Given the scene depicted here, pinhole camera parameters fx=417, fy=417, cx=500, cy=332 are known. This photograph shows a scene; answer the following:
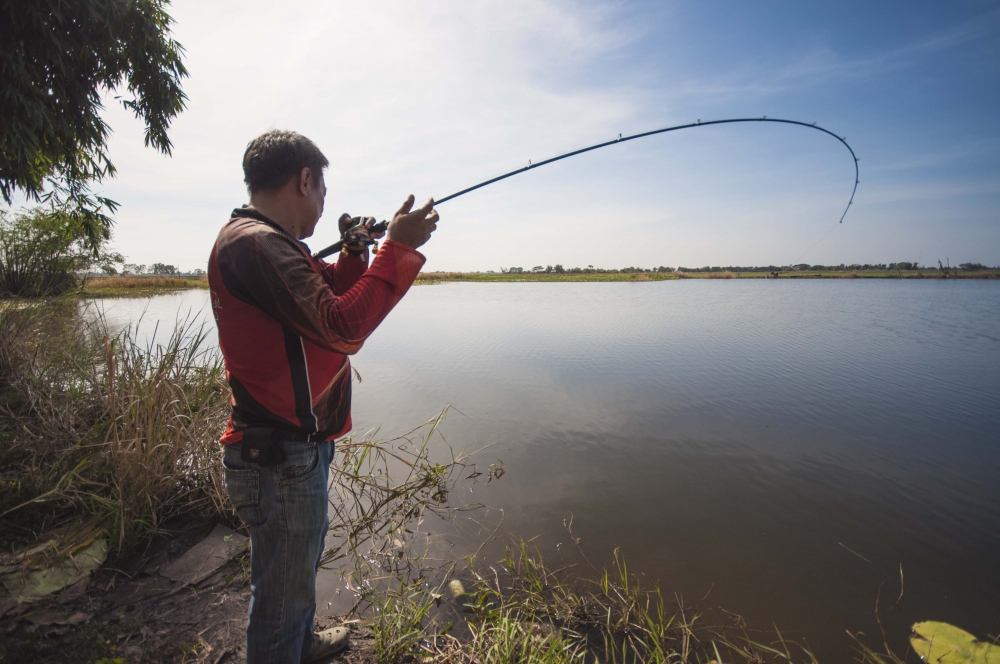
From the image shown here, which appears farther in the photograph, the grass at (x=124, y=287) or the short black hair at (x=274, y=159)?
the grass at (x=124, y=287)

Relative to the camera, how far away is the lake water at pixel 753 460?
11.3 ft

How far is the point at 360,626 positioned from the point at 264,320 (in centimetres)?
234

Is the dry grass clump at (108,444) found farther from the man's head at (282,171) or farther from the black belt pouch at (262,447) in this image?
the man's head at (282,171)

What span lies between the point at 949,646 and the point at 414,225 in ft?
14.1

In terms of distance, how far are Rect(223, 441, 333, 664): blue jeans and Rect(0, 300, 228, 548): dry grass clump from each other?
2.00m

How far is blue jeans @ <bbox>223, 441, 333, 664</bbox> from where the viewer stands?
1689 millimetres

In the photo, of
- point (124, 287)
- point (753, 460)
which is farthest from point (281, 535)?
point (124, 287)

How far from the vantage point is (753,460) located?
5.52m

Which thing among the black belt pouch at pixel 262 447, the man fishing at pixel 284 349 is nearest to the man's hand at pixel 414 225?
the man fishing at pixel 284 349

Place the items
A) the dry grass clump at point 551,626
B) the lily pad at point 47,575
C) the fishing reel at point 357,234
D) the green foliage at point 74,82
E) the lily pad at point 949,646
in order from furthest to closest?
1. the green foliage at point 74,82
2. the lily pad at point 949,646
3. the dry grass clump at point 551,626
4. the lily pad at point 47,575
5. the fishing reel at point 357,234

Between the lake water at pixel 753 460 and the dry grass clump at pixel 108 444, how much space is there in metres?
1.54

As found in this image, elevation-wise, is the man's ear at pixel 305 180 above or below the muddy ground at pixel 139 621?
above

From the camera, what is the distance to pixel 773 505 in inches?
179

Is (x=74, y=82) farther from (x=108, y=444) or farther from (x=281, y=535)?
(x=281, y=535)
